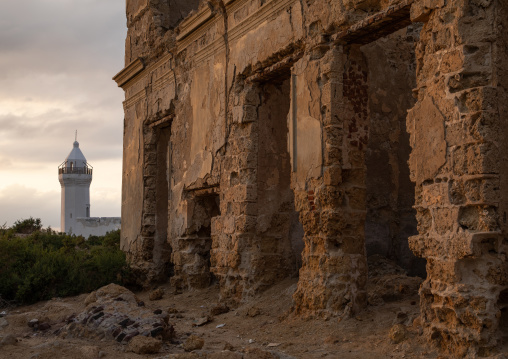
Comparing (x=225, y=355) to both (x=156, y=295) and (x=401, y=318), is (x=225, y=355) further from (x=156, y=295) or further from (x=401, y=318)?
(x=156, y=295)

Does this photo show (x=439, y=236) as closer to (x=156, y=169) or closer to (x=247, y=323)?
(x=247, y=323)

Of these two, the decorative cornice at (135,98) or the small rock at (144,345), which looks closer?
the small rock at (144,345)

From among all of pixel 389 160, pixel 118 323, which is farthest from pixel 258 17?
pixel 118 323

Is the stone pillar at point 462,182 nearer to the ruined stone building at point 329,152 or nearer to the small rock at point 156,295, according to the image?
the ruined stone building at point 329,152

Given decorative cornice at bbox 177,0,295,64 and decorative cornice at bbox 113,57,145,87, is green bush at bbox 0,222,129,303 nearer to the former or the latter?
decorative cornice at bbox 113,57,145,87

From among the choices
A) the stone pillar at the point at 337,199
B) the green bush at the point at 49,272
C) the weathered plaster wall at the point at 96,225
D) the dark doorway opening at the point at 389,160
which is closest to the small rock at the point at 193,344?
the stone pillar at the point at 337,199

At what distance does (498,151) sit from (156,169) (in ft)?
25.8

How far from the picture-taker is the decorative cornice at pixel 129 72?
11539 mm

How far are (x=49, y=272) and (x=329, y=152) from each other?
6219mm

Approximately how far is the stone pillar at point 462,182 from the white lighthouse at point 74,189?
30.7 m

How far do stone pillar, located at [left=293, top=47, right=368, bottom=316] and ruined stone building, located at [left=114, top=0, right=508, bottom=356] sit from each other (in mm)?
16

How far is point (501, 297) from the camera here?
448 centimetres

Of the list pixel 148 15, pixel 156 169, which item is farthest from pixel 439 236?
pixel 148 15

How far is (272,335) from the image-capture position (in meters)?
6.01
